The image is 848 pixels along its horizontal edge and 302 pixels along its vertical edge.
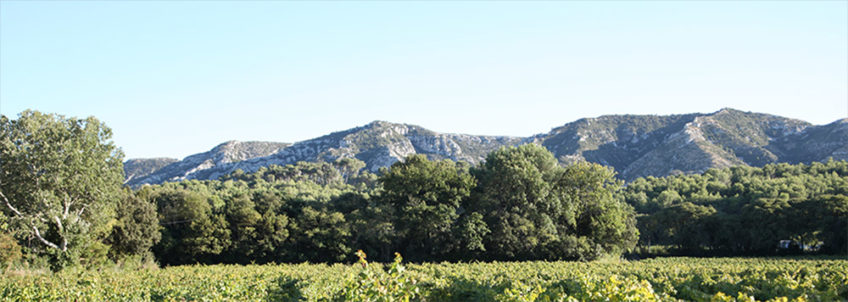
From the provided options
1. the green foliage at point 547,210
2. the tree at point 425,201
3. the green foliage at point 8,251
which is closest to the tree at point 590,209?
the green foliage at point 547,210

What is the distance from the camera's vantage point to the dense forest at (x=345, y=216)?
3628cm

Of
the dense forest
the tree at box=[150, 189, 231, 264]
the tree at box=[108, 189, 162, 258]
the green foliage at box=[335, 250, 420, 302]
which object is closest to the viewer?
the green foliage at box=[335, 250, 420, 302]

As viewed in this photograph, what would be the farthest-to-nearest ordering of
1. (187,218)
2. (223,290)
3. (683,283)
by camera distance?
1. (187,218)
2. (683,283)
3. (223,290)

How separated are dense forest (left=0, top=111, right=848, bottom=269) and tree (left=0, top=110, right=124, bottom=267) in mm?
94

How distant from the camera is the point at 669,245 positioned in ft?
250

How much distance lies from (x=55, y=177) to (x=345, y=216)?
2531 cm

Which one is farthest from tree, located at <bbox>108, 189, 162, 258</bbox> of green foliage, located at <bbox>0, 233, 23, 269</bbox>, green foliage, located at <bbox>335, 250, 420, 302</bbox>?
green foliage, located at <bbox>335, 250, 420, 302</bbox>

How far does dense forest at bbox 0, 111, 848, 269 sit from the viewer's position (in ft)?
119

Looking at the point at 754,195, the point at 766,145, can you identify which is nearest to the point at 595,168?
the point at 754,195

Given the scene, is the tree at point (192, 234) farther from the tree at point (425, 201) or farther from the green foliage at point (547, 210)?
the green foliage at point (547, 210)

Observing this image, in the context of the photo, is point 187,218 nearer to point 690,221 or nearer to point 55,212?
point 55,212

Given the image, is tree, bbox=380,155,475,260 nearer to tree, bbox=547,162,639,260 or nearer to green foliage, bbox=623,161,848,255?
tree, bbox=547,162,639,260

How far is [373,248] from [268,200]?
13340 millimetres

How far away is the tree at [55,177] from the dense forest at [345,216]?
0.31 feet
